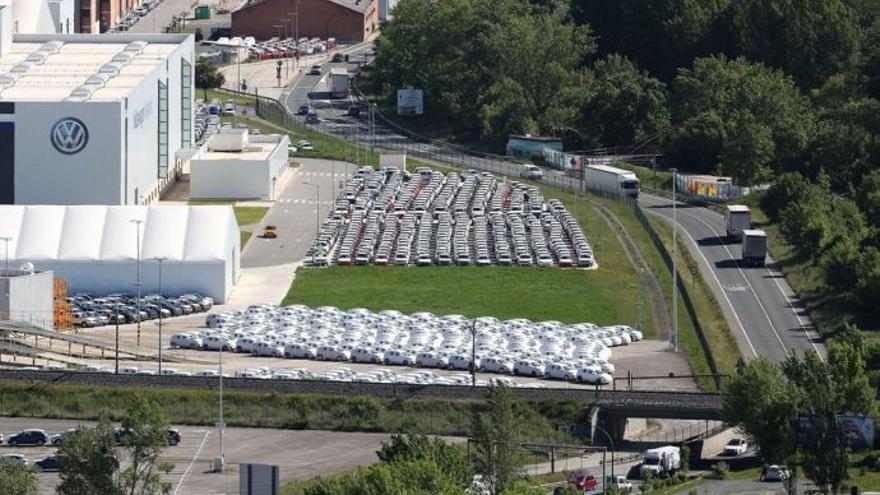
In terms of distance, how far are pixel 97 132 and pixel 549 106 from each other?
1144 inches

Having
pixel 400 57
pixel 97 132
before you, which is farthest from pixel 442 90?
pixel 97 132

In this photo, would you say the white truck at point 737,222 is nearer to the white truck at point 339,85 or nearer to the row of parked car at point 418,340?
the row of parked car at point 418,340

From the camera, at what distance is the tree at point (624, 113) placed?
114 metres

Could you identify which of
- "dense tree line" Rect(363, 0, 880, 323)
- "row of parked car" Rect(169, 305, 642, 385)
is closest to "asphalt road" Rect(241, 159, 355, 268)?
"row of parked car" Rect(169, 305, 642, 385)

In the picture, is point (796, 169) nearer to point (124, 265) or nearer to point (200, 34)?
point (124, 265)

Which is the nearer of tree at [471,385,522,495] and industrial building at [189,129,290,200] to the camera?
tree at [471,385,522,495]

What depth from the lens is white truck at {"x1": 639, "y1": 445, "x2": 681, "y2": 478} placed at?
62812mm

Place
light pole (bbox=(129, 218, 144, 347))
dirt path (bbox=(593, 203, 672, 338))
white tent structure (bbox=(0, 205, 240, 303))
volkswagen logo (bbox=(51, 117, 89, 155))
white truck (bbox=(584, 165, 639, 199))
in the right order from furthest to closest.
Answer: white truck (bbox=(584, 165, 639, 199)) < volkswagen logo (bbox=(51, 117, 89, 155)) < white tent structure (bbox=(0, 205, 240, 303)) < dirt path (bbox=(593, 203, 672, 338)) < light pole (bbox=(129, 218, 144, 347))

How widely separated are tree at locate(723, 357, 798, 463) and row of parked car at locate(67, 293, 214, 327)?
21.5m

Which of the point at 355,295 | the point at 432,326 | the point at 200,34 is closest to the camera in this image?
the point at 432,326

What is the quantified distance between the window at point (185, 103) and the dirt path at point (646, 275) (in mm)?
16609

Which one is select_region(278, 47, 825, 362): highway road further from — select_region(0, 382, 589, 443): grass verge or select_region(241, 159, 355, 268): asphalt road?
select_region(0, 382, 589, 443): grass verge

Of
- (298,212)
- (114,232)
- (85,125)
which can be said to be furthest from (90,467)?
(298,212)

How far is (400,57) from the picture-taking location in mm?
127438
